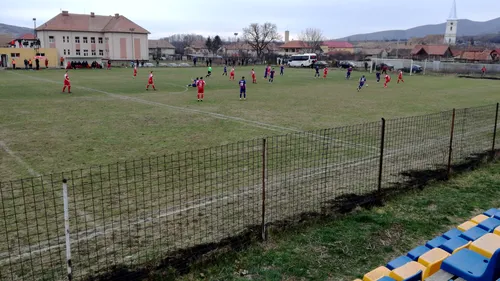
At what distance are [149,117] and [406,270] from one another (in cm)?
1592

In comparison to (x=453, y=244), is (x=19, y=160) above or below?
below

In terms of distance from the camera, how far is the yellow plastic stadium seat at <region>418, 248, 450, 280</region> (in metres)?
4.83

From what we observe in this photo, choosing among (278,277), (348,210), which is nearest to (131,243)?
(278,277)

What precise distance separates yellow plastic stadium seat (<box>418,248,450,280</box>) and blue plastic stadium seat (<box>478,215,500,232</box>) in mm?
1179

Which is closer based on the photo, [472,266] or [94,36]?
[472,266]

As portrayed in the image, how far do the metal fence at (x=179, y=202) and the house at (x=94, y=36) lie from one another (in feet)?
238

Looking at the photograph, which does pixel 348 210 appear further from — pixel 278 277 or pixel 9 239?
pixel 9 239

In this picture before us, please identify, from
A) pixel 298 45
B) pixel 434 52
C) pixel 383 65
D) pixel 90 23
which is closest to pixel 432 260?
pixel 383 65

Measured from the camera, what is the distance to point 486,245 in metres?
5.06

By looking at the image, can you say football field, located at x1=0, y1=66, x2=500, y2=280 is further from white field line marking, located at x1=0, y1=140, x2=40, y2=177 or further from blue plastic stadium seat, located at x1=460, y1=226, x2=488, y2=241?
blue plastic stadium seat, located at x1=460, y1=226, x2=488, y2=241

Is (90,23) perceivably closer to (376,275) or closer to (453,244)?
(453,244)

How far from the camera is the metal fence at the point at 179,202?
20.4 ft

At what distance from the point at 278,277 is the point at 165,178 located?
470cm

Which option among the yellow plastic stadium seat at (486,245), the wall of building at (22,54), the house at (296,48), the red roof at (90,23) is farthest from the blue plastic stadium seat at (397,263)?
the house at (296,48)
